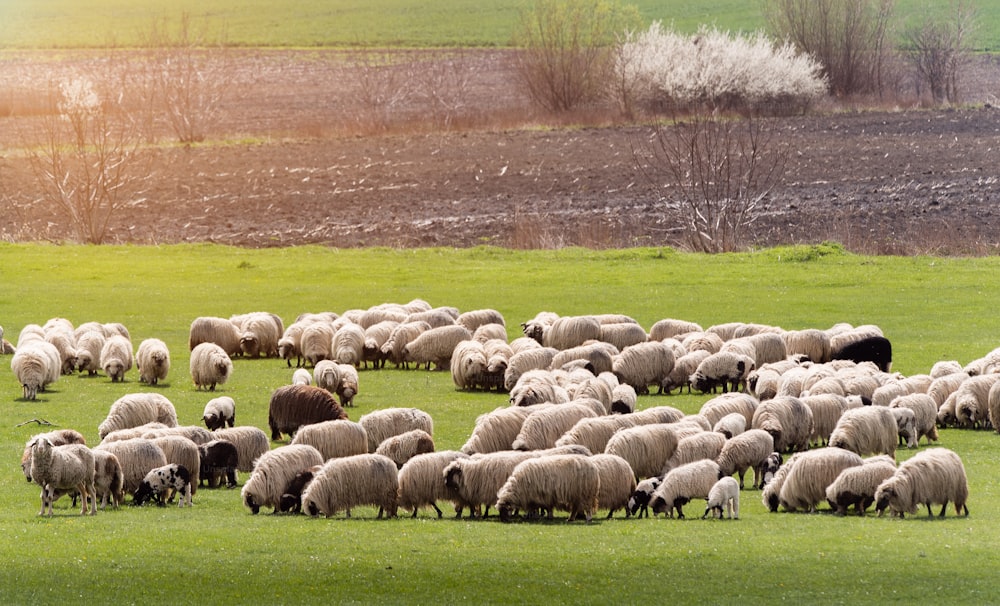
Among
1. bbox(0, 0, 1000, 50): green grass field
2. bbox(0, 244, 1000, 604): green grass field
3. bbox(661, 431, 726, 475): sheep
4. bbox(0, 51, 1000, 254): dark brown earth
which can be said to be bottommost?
bbox(0, 244, 1000, 604): green grass field

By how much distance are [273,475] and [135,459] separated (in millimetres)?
1513

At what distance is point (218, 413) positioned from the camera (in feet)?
53.1

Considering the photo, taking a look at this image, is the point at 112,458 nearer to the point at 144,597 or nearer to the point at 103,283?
the point at 144,597

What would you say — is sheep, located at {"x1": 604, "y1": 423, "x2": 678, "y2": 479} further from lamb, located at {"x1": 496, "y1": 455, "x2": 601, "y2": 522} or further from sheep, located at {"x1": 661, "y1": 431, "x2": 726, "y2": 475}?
lamb, located at {"x1": 496, "y1": 455, "x2": 601, "y2": 522}

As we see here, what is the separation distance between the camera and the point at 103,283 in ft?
111

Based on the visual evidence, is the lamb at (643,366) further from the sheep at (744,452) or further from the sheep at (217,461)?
the sheep at (217,461)

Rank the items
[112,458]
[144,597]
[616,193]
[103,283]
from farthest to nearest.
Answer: [616,193] < [103,283] < [112,458] < [144,597]

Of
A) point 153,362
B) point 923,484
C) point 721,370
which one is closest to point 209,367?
point 153,362

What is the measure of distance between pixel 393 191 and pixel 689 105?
76.5 feet

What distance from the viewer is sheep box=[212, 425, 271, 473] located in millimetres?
14383

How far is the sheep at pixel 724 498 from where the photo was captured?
12.2 m

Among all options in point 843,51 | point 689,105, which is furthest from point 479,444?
point 843,51

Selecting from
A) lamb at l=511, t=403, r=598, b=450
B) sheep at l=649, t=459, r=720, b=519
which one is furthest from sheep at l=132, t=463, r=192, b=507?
sheep at l=649, t=459, r=720, b=519

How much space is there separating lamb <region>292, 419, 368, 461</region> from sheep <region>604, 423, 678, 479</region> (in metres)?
2.92
